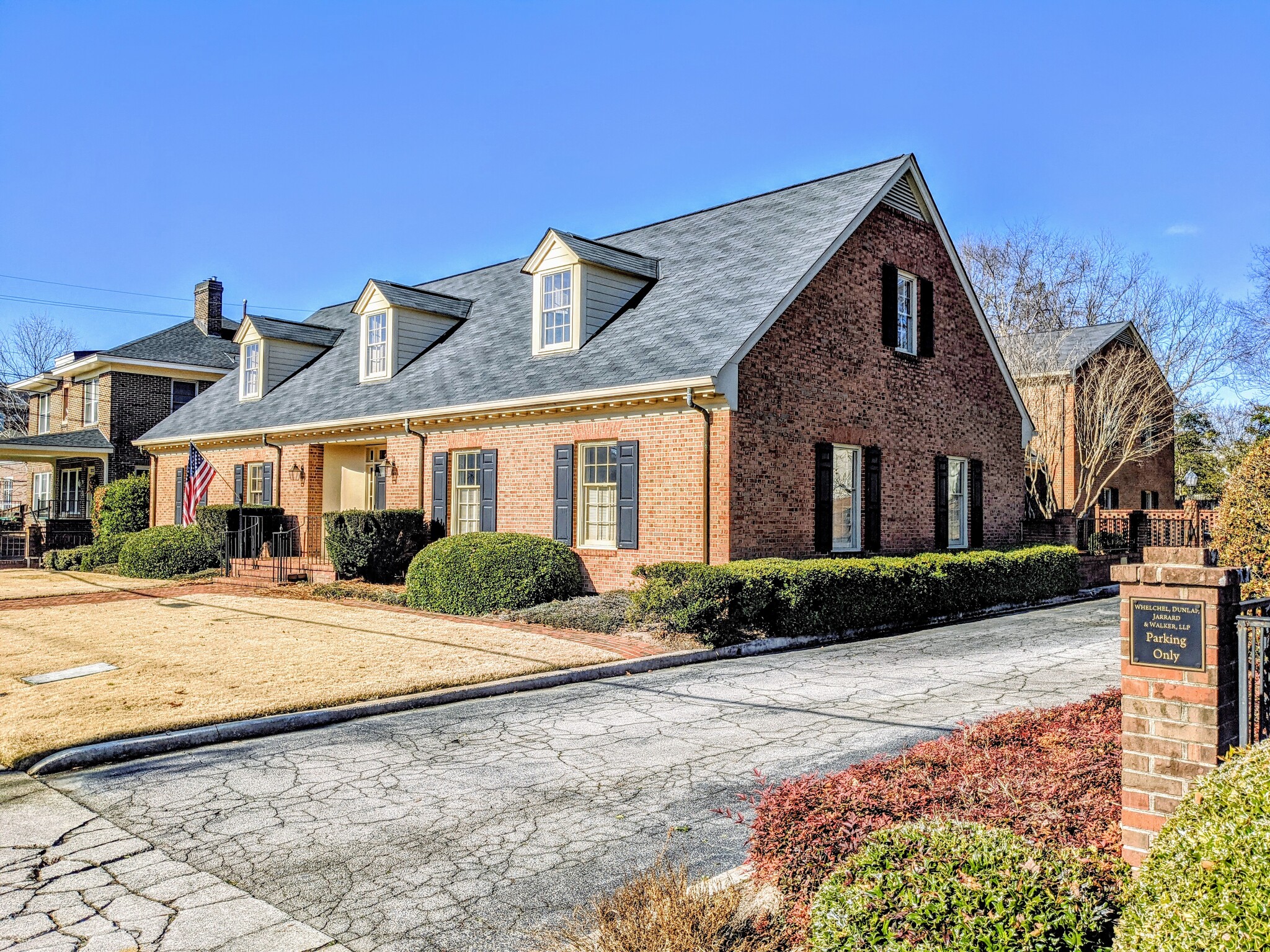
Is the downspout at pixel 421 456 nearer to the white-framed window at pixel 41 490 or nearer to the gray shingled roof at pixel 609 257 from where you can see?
the gray shingled roof at pixel 609 257

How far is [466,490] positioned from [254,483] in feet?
29.8

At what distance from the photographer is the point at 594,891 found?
14.5 ft

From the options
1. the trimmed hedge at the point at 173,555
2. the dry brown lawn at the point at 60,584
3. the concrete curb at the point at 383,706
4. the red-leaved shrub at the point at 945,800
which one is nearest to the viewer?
the red-leaved shrub at the point at 945,800

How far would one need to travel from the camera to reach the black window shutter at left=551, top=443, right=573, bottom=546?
16.5 m

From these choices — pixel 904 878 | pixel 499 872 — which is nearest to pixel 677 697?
pixel 499 872

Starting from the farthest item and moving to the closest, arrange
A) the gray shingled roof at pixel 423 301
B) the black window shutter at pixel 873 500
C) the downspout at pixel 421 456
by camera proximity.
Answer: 1. the gray shingled roof at pixel 423 301
2. the downspout at pixel 421 456
3. the black window shutter at pixel 873 500

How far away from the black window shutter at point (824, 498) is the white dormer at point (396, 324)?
10.9 metres

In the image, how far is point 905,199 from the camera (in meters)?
18.7

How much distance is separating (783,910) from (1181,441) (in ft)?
150

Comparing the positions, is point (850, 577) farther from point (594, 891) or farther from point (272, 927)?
point (272, 927)

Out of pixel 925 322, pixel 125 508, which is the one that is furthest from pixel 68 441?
pixel 925 322

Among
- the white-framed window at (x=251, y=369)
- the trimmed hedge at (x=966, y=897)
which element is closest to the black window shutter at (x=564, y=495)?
the trimmed hedge at (x=966, y=897)

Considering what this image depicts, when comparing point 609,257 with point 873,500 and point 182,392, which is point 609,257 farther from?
point 182,392

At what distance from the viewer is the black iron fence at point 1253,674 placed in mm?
3803
